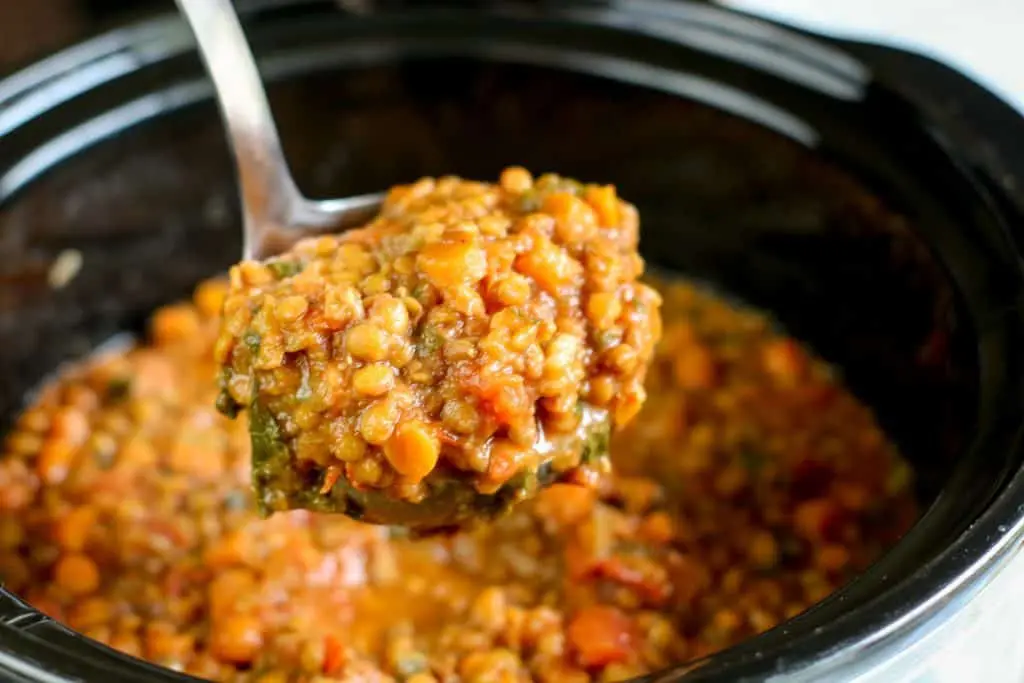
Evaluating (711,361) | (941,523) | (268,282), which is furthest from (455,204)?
(711,361)

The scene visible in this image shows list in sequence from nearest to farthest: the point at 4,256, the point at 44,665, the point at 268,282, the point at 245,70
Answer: the point at 44,665
the point at 268,282
the point at 245,70
the point at 4,256

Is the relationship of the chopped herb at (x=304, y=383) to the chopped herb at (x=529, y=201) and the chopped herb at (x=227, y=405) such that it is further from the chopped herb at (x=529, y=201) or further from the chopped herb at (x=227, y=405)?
the chopped herb at (x=529, y=201)

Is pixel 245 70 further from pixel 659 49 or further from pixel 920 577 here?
pixel 920 577

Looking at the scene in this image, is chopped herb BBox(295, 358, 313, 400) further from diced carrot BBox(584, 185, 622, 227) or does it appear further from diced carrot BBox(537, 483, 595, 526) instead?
diced carrot BBox(537, 483, 595, 526)

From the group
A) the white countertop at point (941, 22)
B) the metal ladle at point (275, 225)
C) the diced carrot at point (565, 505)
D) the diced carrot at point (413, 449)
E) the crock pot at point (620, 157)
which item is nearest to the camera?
the diced carrot at point (413, 449)

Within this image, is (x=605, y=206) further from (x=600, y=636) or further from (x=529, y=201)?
(x=600, y=636)

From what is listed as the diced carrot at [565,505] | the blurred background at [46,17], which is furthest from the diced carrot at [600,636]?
the blurred background at [46,17]
